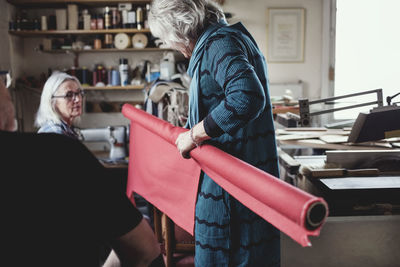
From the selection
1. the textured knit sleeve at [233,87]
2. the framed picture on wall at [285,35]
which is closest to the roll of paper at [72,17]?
the framed picture on wall at [285,35]

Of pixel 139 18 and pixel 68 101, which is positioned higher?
pixel 139 18

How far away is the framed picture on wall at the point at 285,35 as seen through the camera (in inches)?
188

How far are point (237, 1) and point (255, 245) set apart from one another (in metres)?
4.06

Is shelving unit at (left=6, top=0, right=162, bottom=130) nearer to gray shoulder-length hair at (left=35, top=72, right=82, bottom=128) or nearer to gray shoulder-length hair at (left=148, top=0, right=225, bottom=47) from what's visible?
gray shoulder-length hair at (left=35, top=72, right=82, bottom=128)

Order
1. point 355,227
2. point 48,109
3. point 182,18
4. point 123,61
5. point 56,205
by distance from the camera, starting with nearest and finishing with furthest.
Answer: point 56,205, point 182,18, point 355,227, point 48,109, point 123,61

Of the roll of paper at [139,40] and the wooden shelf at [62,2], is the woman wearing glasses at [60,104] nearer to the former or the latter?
the roll of paper at [139,40]

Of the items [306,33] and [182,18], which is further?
[306,33]

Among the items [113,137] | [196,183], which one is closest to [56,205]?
[196,183]

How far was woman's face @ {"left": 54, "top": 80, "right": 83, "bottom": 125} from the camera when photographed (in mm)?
2290

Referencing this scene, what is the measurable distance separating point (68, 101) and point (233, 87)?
1512 mm

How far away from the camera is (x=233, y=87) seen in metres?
1.12

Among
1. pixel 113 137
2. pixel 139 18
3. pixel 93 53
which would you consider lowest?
pixel 113 137

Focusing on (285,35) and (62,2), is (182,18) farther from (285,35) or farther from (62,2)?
(62,2)

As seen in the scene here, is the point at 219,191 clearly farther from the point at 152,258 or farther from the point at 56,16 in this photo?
the point at 56,16
